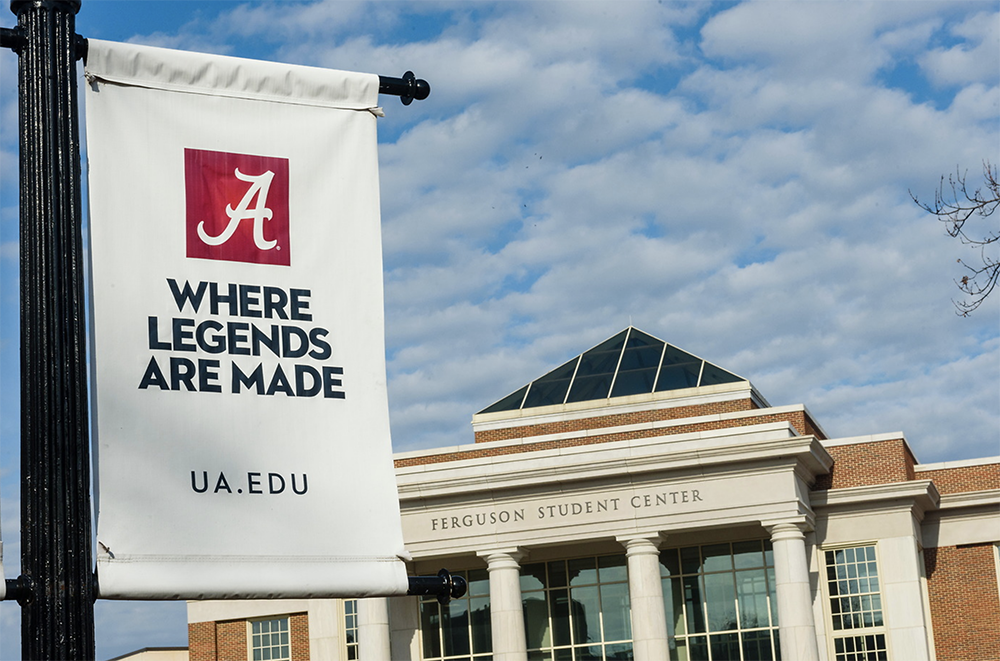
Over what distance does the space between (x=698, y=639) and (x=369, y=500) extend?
31834mm

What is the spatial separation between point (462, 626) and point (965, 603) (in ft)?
46.3

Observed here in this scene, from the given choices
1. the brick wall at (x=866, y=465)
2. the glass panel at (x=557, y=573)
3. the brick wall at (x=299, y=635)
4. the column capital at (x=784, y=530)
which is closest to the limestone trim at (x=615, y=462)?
the brick wall at (x=866, y=465)

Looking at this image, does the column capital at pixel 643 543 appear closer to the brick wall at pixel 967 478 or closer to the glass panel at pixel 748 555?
the glass panel at pixel 748 555

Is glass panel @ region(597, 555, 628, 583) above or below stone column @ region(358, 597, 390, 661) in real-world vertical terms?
above

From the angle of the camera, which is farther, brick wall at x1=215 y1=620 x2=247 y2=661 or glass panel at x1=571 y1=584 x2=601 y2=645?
brick wall at x1=215 y1=620 x2=247 y2=661

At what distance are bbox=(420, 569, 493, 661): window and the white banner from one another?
3203cm

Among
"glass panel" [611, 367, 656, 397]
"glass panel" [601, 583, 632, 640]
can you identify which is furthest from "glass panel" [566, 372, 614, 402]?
"glass panel" [601, 583, 632, 640]

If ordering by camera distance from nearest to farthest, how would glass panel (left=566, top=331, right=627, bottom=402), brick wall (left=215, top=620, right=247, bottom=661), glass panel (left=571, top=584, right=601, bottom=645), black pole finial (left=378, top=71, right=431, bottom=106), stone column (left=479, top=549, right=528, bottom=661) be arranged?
black pole finial (left=378, top=71, right=431, bottom=106), stone column (left=479, top=549, right=528, bottom=661), glass panel (left=571, top=584, right=601, bottom=645), glass panel (left=566, top=331, right=627, bottom=402), brick wall (left=215, top=620, right=247, bottom=661)

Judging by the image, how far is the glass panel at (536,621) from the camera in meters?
36.9

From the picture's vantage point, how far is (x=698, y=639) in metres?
35.9

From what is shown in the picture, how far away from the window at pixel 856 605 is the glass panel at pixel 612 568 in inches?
221

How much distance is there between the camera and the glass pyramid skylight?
38.1m

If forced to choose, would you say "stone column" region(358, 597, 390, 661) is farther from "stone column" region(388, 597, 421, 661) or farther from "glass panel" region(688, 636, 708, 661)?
"glass panel" region(688, 636, 708, 661)

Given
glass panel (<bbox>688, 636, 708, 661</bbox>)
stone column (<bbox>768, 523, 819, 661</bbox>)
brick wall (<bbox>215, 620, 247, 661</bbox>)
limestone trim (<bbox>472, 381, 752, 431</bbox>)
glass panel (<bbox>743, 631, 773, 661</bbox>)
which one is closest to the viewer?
stone column (<bbox>768, 523, 819, 661</bbox>)
